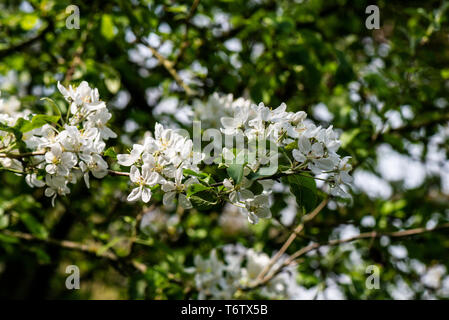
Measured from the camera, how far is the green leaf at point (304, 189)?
1.14 m

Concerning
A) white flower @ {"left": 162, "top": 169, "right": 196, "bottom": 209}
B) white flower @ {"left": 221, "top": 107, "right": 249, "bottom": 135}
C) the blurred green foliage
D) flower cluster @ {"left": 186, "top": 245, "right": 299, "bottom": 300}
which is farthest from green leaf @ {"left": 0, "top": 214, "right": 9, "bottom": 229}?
white flower @ {"left": 221, "top": 107, "right": 249, "bottom": 135}

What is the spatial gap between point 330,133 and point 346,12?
2803 mm

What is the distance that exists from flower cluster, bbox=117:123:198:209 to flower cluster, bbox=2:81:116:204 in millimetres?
→ 103

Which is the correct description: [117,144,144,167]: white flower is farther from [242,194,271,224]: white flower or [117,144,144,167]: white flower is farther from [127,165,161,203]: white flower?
[242,194,271,224]: white flower

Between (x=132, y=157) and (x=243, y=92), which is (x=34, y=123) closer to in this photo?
(x=132, y=157)

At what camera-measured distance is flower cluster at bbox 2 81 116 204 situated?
3.83 feet

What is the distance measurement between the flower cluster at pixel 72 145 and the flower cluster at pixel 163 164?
103 mm

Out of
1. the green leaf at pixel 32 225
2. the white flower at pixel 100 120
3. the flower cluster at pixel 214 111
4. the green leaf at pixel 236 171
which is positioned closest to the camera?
the green leaf at pixel 236 171

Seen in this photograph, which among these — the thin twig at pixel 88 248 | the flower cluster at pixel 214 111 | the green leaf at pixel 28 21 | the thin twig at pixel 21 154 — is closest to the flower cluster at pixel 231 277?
the thin twig at pixel 88 248

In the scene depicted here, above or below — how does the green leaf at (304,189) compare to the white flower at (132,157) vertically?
below

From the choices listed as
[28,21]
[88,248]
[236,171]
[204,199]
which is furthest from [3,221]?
[236,171]

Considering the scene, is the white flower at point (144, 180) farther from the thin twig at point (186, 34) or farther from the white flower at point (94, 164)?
the thin twig at point (186, 34)

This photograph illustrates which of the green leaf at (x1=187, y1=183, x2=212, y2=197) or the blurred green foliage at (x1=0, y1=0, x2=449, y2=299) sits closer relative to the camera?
the green leaf at (x1=187, y1=183, x2=212, y2=197)

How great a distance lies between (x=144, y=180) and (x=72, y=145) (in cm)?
25
